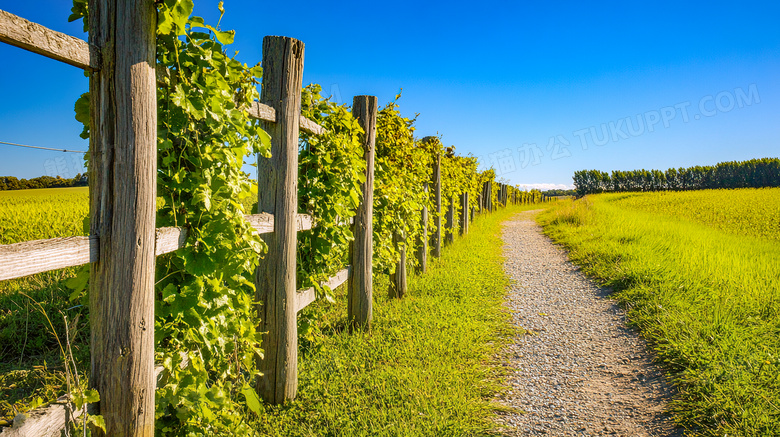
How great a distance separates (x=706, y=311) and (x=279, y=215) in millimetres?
5153

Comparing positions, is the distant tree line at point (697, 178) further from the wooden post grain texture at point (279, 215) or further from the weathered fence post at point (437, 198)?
the wooden post grain texture at point (279, 215)

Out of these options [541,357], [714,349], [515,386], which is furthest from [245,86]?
[714,349]

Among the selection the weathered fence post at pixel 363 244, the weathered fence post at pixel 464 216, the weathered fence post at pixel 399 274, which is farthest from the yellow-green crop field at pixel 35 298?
the weathered fence post at pixel 464 216

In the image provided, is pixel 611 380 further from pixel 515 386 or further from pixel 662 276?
pixel 662 276

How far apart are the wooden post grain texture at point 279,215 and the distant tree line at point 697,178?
54.5 metres

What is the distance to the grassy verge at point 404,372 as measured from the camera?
298 centimetres

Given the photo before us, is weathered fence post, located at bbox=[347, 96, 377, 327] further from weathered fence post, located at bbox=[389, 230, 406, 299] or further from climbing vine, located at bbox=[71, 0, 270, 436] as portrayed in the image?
climbing vine, located at bbox=[71, 0, 270, 436]

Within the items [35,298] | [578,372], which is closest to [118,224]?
[578,372]

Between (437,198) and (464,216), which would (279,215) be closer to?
(437,198)

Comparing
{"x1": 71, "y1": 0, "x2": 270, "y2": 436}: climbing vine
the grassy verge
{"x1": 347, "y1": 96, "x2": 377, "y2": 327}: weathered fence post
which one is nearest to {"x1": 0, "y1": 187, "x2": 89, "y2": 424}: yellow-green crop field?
the grassy verge

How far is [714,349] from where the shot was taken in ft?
12.9

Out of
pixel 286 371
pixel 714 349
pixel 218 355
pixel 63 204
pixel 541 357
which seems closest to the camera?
pixel 218 355

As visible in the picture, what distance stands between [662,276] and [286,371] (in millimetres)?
5908

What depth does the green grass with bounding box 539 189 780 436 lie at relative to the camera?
316cm
